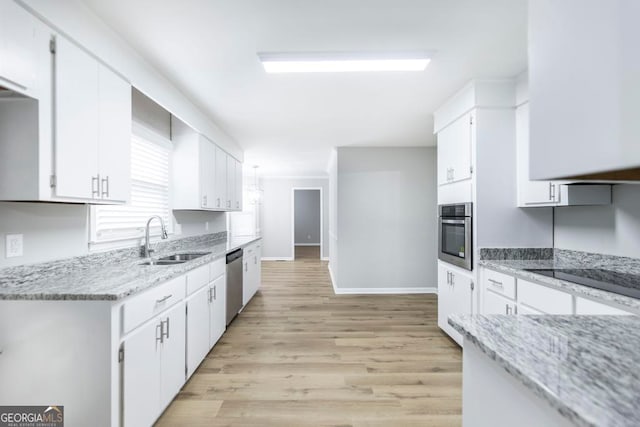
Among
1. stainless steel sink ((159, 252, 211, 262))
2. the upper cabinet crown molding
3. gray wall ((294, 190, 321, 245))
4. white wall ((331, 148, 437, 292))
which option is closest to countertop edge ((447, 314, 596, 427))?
the upper cabinet crown molding

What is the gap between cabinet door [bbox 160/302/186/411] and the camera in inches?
73.8

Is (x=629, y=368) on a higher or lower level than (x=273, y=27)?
lower

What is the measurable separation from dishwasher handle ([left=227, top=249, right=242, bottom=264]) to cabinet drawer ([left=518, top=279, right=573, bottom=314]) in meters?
2.81

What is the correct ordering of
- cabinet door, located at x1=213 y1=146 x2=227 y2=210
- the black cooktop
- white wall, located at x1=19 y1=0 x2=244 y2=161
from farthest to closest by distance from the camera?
cabinet door, located at x1=213 y1=146 x2=227 y2=210
the black cooktop
white wall, located at x1=19 y1=0 x2=244 y2=161

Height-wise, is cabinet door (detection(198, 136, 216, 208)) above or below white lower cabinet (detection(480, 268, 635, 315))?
above

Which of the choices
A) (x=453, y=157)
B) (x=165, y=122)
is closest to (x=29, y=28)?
(x=165, y=122)

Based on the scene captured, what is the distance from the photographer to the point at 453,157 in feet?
9.87

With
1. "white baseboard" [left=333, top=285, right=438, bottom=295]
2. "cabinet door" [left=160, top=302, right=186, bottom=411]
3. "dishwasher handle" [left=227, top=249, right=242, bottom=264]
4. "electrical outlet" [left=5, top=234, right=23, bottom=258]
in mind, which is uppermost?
"electrical outlet" [left=5, top=234, right=23, bottom=258]

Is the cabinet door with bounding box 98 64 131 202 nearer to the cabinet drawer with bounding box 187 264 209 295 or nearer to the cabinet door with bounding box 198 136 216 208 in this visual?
the cabinet drawer with bounding box 187 264 209 295

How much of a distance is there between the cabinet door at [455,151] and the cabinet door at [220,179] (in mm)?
2814

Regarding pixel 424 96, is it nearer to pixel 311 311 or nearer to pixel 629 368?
pixel 629 368

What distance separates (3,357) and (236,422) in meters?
1.28

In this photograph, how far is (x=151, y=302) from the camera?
67.9 inches

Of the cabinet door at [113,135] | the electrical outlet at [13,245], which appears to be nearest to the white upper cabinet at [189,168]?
the cabinet door at [113,135]
